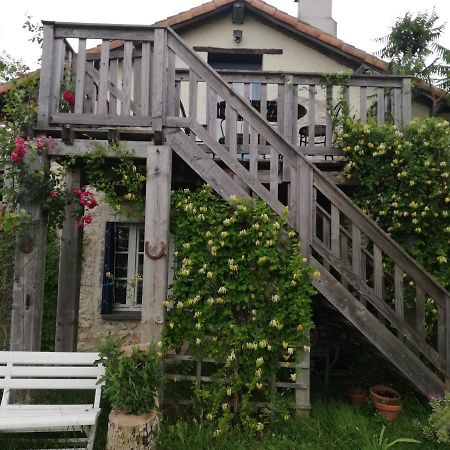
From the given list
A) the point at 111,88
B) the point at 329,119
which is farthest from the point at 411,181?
the point at 111,88

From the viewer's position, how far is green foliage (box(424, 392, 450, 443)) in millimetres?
2934

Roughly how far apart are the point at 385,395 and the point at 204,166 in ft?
9.53

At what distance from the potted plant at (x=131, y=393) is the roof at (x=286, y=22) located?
554 cm

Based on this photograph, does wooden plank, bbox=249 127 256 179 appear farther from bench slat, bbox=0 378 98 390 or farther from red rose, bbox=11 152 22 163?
bench slat, bbox=0 378 98 390

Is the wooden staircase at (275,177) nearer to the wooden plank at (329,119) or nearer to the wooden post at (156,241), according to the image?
the wooden post at (156,241)

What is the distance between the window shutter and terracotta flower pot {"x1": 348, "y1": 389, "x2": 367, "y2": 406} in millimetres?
3708

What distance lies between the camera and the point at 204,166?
11.6ft

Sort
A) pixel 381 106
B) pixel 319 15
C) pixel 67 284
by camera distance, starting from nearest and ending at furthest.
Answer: pixel 67 284
pixel 381 106
pixel 319 15

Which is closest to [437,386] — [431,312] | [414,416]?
[414,416]

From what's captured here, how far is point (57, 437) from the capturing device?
318cm

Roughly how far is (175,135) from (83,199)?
42.5 inches

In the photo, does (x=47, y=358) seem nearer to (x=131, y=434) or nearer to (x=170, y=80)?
(x=131, y=434)

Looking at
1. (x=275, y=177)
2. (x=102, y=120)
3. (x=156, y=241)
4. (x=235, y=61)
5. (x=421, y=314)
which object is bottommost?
(x=421, y=314)

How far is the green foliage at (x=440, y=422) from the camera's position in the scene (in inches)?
115
